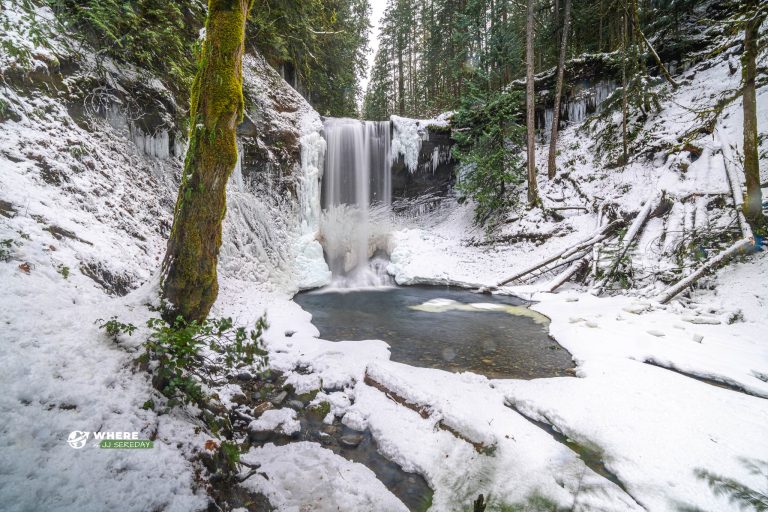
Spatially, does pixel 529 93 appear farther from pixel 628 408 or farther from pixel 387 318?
pixel 628 408

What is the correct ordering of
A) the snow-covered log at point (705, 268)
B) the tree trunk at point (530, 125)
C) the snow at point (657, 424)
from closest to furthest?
Result: 1. the snow at point (657, 424)
2. the snow-covered log at point (705, 268)
3. the tree trunk at point (530, 125)

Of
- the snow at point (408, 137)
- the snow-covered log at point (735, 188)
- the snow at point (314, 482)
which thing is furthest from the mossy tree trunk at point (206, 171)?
the snow at point (408, 137)

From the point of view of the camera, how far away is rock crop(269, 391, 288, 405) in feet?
10.8

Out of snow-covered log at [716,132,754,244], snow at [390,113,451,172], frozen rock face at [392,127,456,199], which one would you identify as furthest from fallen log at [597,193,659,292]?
snow at [390,113,451,172]

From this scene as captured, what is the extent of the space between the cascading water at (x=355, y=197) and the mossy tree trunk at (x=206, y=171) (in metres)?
8.85

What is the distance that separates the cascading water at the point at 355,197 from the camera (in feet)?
40.6

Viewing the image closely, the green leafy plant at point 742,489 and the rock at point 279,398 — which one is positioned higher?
the green leafy plant at point 742,489

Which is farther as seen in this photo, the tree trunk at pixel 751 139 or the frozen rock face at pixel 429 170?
the frozen rock face at pixel 429 170

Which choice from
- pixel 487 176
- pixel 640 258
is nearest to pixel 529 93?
pixel 487 176

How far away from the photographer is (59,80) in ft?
17.0

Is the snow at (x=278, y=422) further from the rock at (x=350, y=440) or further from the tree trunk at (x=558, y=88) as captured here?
the tree trunk at (x=558, y=88)

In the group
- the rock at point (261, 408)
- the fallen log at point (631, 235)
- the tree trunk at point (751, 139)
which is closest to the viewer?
the rock at point (261, 408)

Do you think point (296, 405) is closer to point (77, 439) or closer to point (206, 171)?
point (77, 439)

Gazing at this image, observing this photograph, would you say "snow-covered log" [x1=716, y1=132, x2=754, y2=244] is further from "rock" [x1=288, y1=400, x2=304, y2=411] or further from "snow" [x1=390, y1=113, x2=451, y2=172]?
"snow" [x1=390, y1=113, x2=451, y2=172]
